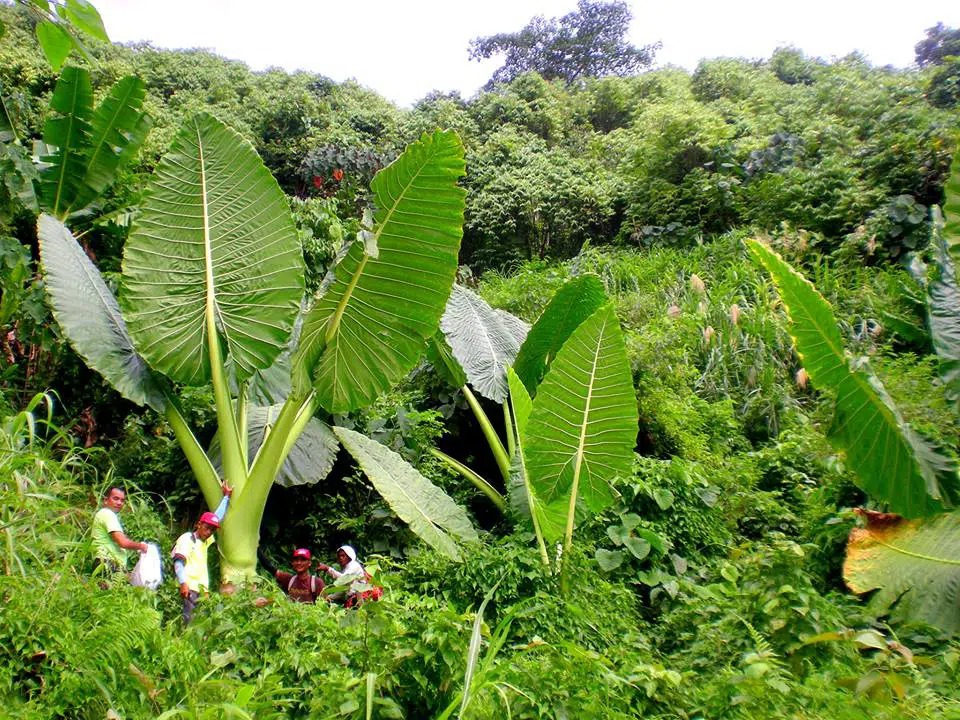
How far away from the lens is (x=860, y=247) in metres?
7.29

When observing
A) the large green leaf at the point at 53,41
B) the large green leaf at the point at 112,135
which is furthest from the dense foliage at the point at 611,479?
the large green leaf at the point at 53,41

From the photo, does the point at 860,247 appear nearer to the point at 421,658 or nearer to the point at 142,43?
the point at 421,658

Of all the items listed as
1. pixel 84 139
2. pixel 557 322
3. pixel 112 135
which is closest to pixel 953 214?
pixel 557 322

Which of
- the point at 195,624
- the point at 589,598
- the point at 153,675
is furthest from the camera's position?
the point at 589,598

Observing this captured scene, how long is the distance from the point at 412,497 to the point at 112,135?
398cm

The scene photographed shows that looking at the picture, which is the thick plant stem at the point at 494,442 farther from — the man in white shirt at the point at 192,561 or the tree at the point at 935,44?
the tree at the point at 935,44

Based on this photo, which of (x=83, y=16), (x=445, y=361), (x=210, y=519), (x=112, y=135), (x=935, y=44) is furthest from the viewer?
(x=935, y=44)

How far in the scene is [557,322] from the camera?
15.9 ft

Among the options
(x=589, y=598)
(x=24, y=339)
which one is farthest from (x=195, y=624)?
(x=24, y=339)

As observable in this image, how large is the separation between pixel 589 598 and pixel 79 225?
5.54 m

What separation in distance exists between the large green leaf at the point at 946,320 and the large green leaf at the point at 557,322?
A: 195 cm

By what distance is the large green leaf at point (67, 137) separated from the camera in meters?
5.18

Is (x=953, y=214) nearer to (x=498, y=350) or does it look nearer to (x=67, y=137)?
(x=498, y=350)

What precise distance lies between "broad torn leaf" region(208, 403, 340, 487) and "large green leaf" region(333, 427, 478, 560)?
1.69 feet
